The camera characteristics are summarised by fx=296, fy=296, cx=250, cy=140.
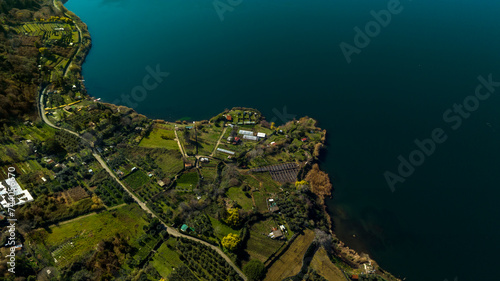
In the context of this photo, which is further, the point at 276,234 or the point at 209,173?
the point at 209,173

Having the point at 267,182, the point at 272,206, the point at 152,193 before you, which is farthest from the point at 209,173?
the point at 272,206

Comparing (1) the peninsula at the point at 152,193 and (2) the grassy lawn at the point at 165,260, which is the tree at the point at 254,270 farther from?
(2) the grassy lawn at the point at 165,260

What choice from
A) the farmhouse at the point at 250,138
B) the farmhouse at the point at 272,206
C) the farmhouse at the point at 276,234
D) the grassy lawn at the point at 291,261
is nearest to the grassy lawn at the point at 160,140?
the farmhouse at the point at 250,138

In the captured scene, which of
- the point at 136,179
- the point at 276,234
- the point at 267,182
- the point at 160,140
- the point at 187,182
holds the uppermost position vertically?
the point at 160,140

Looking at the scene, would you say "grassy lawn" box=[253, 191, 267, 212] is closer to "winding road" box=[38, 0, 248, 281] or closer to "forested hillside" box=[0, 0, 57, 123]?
"winding road" box=[38, 0, 248, 281]

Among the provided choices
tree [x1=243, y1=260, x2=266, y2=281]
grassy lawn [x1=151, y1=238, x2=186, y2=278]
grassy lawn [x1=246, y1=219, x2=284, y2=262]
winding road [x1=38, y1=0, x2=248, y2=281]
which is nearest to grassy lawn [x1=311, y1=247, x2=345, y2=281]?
grassy lawn [x1=246, y1=219, x2=284, y2=262]

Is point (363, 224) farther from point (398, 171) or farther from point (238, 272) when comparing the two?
point (238, 272)

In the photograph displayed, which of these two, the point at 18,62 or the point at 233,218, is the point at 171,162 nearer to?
the point at 233,218
